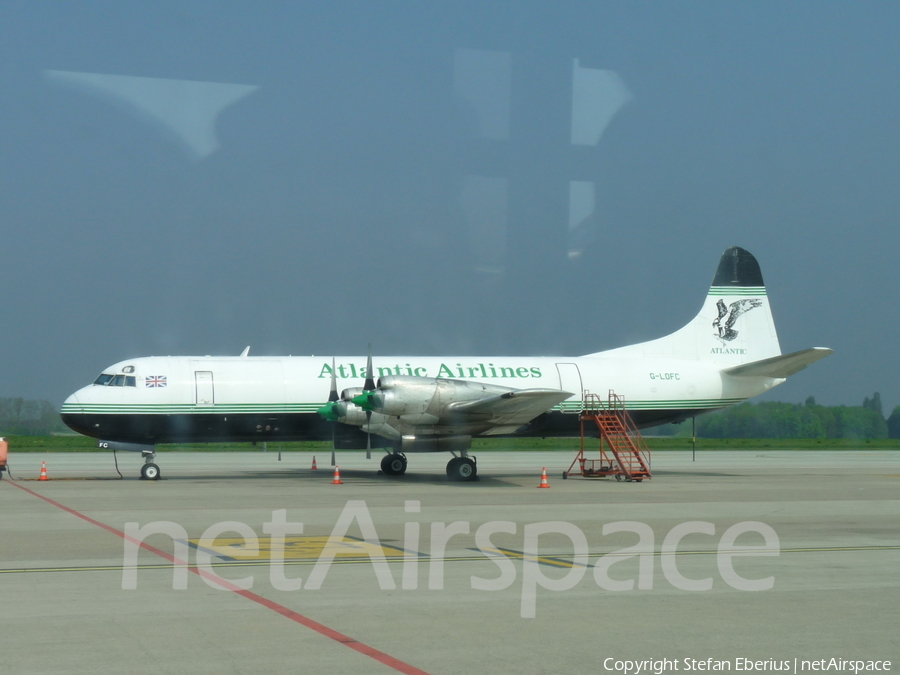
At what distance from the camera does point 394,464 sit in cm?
2858

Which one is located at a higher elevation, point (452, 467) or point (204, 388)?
point (204, 388)

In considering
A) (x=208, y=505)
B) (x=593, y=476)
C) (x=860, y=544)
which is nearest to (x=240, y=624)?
(x=860, y=544)

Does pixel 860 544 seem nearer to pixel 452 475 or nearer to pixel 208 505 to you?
pixel 208 505

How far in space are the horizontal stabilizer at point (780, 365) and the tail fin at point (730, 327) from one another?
115 centimetres

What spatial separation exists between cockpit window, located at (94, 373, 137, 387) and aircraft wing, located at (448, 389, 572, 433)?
9.38 m

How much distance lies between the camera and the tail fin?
1266 inches

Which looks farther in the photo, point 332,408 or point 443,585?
point 332,408

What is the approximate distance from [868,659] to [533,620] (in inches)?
105

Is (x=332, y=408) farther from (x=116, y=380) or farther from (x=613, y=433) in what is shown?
(x=613, y=433)

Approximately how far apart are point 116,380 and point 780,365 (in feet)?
68.2

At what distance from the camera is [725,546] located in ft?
42.8

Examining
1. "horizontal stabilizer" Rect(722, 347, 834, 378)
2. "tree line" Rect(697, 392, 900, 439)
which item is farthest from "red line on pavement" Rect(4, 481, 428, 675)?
"tree line" Rect(697, 392, 900, 439)

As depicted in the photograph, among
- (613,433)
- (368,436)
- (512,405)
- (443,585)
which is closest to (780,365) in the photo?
(613,433)

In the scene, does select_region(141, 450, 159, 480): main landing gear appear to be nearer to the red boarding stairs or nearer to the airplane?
the airplane
